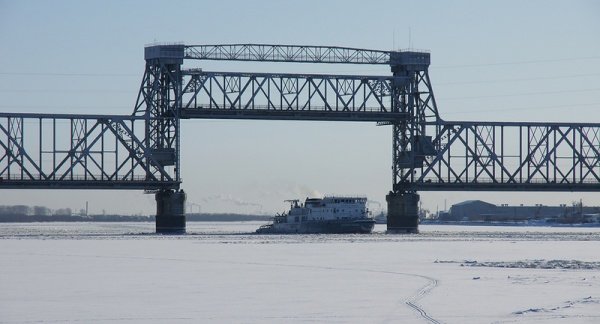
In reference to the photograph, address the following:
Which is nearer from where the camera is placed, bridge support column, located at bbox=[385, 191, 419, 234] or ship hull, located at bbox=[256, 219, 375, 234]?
ship hull, located at bbox=[256, 219, 375, 234]

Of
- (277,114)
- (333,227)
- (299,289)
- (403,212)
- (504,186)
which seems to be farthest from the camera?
(504,186)

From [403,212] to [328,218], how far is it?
27.4 feet

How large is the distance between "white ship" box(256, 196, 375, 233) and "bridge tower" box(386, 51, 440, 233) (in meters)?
3.65

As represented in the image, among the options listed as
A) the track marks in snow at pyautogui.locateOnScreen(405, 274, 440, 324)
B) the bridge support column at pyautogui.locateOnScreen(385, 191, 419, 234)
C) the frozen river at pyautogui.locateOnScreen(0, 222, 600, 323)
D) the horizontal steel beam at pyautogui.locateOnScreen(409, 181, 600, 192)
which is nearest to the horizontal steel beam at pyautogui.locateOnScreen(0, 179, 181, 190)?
the bridge support column at pyautogui.locateOnScreen(385, 191, 419, 234)

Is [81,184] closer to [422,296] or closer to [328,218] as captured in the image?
[328,218]

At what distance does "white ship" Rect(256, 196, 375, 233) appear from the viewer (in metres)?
125

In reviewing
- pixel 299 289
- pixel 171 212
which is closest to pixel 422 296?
pixel 299 289

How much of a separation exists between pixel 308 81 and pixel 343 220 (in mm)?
15464

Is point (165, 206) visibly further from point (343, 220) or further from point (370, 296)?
point (370, 296)

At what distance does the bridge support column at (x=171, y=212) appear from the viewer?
120312mm

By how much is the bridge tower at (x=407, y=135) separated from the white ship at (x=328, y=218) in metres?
3.65

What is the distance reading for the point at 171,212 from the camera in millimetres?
120750

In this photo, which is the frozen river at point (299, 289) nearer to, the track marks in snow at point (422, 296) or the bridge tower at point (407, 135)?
the track marks in snow at point (422, 296)

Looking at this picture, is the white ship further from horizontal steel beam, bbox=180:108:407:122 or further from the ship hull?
horizontal steel beam, bbox=180:108:407:122
